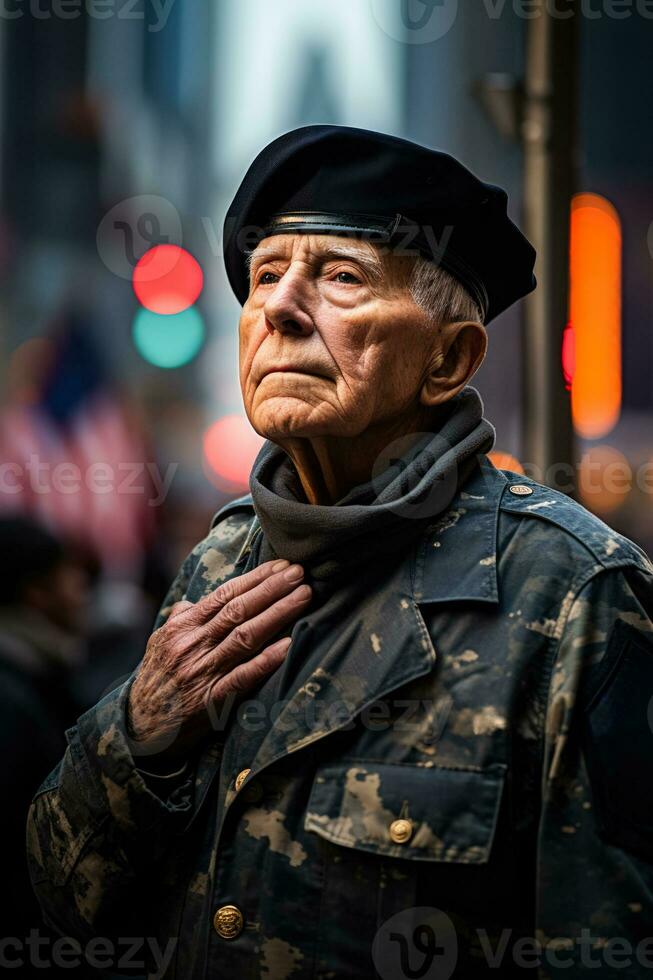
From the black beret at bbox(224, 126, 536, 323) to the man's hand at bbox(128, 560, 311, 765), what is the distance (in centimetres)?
82

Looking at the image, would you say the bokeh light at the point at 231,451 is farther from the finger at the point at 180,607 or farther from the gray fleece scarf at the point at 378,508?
the gray fleece scarf at the point at 378,508

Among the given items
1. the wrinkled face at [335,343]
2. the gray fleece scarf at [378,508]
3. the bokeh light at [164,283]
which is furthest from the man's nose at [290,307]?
the bokeh light at [164,283]

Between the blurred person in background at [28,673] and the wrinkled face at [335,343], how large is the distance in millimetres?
1663

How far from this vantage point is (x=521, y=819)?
217 centimetres

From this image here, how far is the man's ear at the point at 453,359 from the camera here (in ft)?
8.08

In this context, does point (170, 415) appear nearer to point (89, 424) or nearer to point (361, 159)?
point (89, 424)

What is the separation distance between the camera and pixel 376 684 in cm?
223

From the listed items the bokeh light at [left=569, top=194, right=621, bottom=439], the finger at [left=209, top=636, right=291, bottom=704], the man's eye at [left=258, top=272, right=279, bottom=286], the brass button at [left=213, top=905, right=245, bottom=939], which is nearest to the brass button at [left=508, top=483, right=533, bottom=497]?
the finger at [left=209, top=636, right=291, bottom=704]

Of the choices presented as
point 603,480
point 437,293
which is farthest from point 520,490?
point 603,480

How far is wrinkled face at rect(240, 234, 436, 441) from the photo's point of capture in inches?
91.4

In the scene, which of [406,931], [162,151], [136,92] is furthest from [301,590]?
[162,151]

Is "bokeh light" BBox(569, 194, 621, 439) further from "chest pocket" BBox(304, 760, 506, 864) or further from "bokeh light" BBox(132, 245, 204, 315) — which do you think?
"bokeh light" BBox(132, 245, 204, 315)

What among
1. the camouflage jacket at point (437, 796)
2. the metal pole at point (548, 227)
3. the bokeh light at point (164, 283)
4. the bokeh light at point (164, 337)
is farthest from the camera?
the bokeh light at point (164, 337)

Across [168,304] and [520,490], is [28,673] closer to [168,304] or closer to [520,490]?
[520,490]
